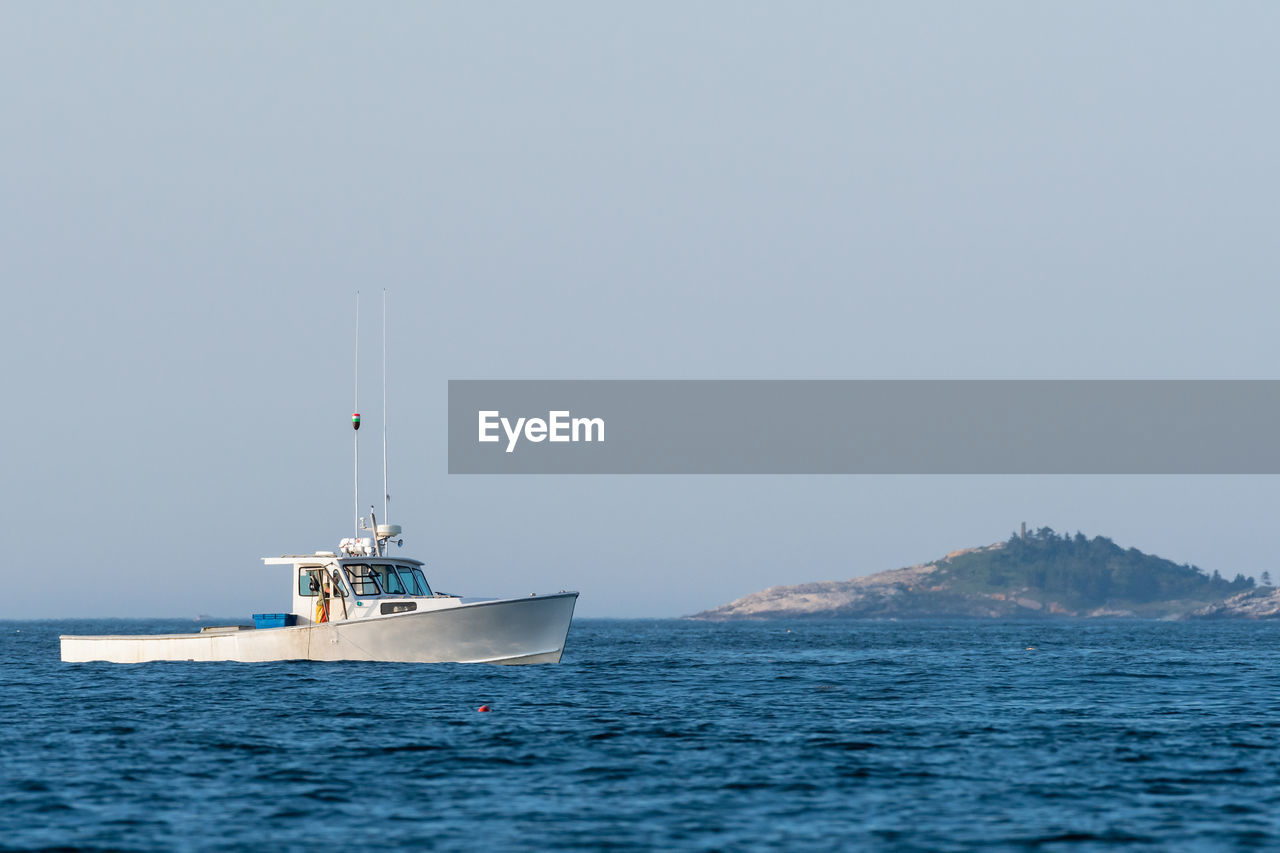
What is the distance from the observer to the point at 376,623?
46469 millimetres

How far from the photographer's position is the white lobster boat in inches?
1832

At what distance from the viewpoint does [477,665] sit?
48.5 meters

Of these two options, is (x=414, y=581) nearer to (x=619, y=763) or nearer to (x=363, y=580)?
(x=363, y=580)

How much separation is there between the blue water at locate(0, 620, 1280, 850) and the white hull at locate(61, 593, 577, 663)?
25.1 inches

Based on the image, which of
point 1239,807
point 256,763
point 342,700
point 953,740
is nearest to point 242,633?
point 342,700

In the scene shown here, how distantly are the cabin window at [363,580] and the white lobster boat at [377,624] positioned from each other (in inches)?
1.4

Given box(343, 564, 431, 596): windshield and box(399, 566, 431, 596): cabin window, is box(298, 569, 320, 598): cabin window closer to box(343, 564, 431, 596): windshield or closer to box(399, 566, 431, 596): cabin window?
box(343, 564, 431, 596): windshield

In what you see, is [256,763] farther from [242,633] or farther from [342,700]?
[242,633]

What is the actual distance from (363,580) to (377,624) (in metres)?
3.36

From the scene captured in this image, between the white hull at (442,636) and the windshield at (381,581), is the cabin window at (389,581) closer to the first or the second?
the windshield at (381,581)

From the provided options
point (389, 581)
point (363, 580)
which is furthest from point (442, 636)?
point (363, 580)

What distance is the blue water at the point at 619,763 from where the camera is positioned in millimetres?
19891

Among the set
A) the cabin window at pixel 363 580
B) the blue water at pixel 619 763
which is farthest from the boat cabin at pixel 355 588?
the blue water at pixel 619 763

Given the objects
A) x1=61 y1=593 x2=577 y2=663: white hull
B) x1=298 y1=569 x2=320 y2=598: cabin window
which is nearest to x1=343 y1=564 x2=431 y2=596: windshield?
x1=298 y1=569 x2=320 y2=598: cabin window
